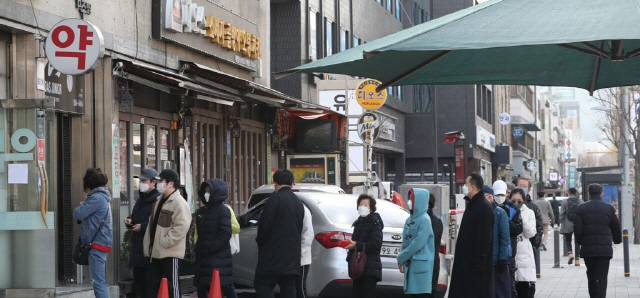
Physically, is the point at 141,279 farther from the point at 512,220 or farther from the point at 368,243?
the point at 512,220

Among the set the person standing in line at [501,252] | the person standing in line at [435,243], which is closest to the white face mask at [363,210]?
the person standing in line at [435,243]

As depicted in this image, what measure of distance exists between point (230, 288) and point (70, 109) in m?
3.97

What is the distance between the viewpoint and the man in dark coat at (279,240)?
38.8ft

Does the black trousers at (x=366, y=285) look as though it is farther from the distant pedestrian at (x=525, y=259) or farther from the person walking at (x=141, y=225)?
the distant pedestrian at (x=525, y=259)

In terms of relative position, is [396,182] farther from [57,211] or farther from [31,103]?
[31,103]

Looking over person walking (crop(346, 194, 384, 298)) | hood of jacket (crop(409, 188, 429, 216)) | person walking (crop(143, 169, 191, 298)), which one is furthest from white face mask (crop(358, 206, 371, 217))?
person walking (crop(143, 169, 191, 298))

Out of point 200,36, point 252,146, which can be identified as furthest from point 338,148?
point 200,36

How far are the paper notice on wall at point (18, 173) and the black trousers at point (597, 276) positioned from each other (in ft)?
24.2

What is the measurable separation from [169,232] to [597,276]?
601 centimetres

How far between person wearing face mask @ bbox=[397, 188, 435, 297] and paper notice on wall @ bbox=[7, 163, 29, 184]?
163 inches

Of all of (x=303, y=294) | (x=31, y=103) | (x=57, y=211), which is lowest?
(x=303, y=294)

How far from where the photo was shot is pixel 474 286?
10.8m

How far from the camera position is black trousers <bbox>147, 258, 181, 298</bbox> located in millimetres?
12211

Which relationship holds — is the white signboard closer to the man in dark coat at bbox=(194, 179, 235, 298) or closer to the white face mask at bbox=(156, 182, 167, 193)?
the white face mask at bbox=(156, 182, 167, 193)
